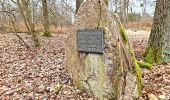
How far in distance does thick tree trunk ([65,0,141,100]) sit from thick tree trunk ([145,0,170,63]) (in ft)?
8.27

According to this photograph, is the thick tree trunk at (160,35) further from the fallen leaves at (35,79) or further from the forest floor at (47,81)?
the fallen leaves at (35,79)

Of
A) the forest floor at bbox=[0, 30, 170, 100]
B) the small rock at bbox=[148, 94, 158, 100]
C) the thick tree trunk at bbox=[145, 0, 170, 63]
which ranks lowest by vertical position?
the small rock at bbox=[148, 94, 158, 100]

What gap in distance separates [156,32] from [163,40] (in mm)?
301

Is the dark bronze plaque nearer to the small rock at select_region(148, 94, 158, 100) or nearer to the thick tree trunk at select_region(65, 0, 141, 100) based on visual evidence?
the thick tree trunk at select_region(65, 0, 141, 100)

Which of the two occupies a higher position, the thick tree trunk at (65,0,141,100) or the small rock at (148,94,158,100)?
the thick tree trunk at (65,0,141,100)

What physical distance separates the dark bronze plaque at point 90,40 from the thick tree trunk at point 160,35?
9.78 ft

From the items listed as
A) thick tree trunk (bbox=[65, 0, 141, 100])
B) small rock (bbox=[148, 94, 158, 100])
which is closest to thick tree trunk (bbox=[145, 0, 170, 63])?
small rock (bbox=[148, 94, 158, 100])

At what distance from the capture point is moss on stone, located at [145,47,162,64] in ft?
22.4

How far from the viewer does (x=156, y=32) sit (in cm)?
685

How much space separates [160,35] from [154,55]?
0.59 meters

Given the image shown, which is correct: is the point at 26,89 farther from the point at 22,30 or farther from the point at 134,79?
the point at 22,30

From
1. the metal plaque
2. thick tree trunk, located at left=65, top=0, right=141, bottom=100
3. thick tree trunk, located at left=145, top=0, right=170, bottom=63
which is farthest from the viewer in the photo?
the metal plaque

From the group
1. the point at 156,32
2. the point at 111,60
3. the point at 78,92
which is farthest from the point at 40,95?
the point at 156,32

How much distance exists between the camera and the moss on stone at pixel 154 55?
22.4 feet
